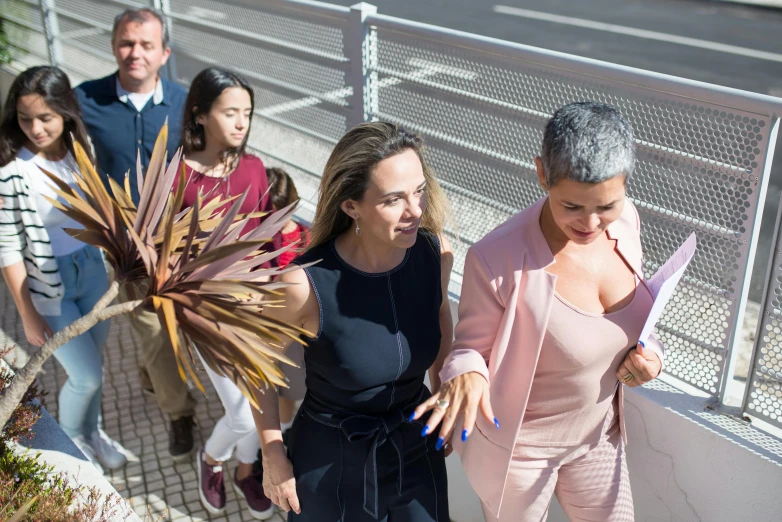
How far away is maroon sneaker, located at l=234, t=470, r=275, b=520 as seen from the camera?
4.06 metres

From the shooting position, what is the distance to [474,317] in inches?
94.6

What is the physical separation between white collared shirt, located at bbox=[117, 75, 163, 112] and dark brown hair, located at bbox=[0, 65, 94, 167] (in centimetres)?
52

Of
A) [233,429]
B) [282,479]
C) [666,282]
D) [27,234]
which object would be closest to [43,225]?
[27,234]

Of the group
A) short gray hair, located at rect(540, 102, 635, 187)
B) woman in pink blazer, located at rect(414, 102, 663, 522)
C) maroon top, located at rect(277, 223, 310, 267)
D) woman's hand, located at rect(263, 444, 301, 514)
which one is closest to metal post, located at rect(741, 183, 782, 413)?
woman in pink blazer, located at rect(414, 102, 663, 522)

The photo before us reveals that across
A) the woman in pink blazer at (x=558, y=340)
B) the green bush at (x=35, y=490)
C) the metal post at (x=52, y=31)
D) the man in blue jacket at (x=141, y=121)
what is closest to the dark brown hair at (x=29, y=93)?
the man in blue jacket at (x=141, y=121)

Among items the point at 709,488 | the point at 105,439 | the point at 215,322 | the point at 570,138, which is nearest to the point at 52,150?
the point at 105,439

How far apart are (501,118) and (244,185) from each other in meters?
1.28

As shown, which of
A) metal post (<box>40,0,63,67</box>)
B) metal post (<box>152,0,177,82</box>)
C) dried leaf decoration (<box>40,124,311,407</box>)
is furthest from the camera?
metal post (<box>40,0,63,67</box>)

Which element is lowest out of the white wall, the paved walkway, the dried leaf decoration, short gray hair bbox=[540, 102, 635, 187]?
the paved walkway

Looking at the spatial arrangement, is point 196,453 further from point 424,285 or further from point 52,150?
point 424,285

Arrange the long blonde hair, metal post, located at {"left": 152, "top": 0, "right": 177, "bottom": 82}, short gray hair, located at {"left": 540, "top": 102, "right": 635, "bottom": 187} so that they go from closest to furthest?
1. short gray hair, located at {"left": 540, "top": 102, "right": 635, "bottom": 187}
2. the long blonde hair
3. metal post, located at {"left": 152, "top": 0, "right": 177, "bottom": 82}

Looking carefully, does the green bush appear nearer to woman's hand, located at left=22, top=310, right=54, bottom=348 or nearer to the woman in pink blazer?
woman's hand, located at left=22, top=310, right=54, bottom=348

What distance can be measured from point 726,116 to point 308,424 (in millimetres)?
1806

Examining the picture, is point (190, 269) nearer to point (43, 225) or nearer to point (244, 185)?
point (244, 185)
